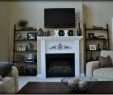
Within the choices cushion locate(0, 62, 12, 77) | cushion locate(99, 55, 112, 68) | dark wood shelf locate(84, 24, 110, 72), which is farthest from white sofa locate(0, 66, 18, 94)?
dark wood shelf locate(84, 24, 110, 72)

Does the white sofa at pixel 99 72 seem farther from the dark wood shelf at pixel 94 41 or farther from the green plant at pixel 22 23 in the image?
the green plant at pixel 22 23

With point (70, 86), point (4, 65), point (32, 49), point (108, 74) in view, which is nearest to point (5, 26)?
point (32, 49)

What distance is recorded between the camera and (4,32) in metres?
7.45

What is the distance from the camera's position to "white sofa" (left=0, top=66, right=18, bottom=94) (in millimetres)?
3517

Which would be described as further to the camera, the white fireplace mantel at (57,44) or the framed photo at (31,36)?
the framed photo at (31,36)

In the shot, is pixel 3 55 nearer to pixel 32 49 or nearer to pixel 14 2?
pixel 32 49

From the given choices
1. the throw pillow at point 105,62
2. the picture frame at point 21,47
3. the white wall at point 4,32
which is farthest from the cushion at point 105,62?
the white wall at point 4,32

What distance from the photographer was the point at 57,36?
731cm

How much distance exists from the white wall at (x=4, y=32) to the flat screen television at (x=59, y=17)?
1.37m

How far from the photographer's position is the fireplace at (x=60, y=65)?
7.36 meters

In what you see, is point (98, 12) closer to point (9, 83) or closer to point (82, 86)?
point (9, 83)

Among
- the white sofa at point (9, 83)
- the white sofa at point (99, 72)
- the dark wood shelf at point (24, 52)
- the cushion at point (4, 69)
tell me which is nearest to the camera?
the white sofa at point (9, 83)

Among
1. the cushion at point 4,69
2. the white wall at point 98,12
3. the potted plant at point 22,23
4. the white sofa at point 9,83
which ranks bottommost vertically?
the white sofa at point 9,83

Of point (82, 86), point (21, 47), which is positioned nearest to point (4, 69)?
point (82, 86)
